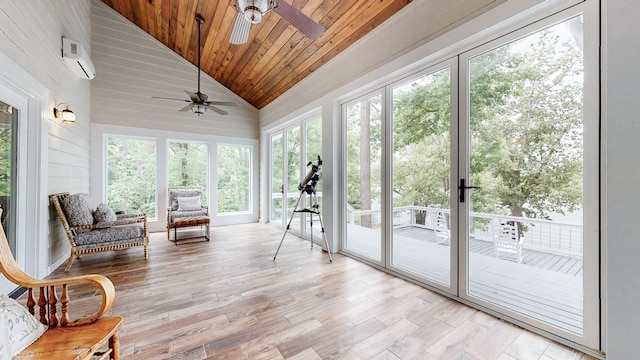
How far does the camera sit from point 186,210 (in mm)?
4949

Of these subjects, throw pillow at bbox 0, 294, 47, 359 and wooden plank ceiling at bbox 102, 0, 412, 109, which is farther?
wooden plank ceiling at bbox 102, 0, 412, 109

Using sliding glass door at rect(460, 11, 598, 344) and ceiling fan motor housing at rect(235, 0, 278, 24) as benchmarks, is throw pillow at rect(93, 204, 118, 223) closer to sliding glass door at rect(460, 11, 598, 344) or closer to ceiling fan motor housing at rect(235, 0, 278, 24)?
ceiling fan motor housing at rect(235, 0, 278, 24)

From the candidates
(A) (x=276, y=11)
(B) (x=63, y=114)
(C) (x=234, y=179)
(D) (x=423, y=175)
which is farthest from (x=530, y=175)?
(C) (x=234, y=179)

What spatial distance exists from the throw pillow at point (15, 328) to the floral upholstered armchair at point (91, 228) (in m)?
2.54

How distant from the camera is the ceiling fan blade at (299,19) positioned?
1.88 meters

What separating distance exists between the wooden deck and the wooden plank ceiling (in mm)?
2604

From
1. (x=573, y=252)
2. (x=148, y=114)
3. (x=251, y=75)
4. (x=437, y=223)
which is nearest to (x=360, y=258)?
(x=437, y=223)

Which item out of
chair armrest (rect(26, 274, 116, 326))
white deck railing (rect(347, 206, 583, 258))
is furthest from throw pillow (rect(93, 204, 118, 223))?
white deck railing (rect(347, 206, 583, 258))

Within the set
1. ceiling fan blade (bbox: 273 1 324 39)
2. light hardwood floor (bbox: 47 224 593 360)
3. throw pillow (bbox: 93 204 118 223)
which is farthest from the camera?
throw pillow (bbox: 93 204 118 223)

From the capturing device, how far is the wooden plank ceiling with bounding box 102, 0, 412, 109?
2.90m

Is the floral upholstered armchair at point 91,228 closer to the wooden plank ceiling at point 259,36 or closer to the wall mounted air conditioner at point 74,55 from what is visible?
the wall mounted air conditioner at point 74,55

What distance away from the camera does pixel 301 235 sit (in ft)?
15.8

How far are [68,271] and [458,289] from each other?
4.43 metres
